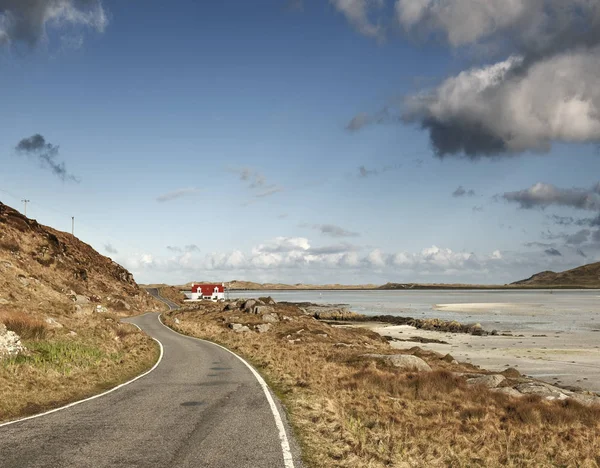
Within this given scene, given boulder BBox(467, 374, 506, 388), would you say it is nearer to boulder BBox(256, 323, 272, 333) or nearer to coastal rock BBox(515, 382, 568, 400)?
coastal rock BBox(515, 382, 568, 400)

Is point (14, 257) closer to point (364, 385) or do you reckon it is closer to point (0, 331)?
point (0, 331)

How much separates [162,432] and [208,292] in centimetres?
12309

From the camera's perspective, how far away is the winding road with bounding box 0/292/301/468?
1027cm

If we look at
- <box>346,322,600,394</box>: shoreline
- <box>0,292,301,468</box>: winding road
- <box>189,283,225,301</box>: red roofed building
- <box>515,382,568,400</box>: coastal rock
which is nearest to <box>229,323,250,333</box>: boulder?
<box>346,322,600,394</box>: shoreline

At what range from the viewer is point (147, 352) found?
31.8 metres

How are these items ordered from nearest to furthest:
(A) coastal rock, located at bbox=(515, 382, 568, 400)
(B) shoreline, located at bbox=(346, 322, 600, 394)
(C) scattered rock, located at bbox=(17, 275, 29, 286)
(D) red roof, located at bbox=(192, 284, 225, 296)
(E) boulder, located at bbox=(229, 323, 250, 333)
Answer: (A) coastal rock, located at bbox=(515, 382, 568, 400), (B) shoreline, located at bbox=(346, 322, 600, 394), (C) scattered rock, located at bbox=(17, 275, 29, 286), (E) boulder, located at bbox=(229, 323, 250, 333), (D) red roof, located at bbox=(192, 284, 225, 296)

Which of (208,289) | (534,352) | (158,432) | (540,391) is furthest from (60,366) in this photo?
(208,289)

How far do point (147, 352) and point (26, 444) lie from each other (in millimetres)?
21153

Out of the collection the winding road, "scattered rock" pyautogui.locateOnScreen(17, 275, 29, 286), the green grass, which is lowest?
the winding road

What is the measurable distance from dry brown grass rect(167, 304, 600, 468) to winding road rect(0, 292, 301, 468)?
1079 millimetres

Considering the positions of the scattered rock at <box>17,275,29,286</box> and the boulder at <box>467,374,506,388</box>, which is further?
the scattered rock at <box>17,275,29,286</box>

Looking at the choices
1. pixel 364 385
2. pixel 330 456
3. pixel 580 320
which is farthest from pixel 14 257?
pixel 580 320

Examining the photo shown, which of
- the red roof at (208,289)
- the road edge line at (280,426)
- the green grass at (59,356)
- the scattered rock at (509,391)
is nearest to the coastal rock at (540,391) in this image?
the scattered rock at (509,391)

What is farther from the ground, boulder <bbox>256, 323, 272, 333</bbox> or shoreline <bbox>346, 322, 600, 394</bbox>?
boulder <bbox>256, 323, 272, 333</bbox>
